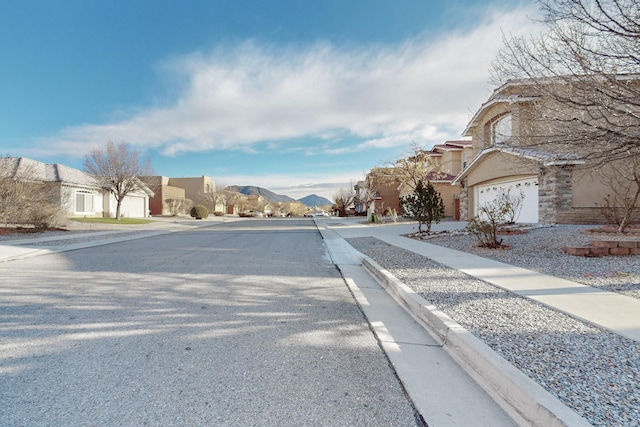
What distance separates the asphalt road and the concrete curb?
2.52ft

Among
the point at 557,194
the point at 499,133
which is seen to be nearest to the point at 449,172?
the point at 557,194

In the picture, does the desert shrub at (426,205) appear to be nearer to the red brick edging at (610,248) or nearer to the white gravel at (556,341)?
the red brick edging at (610,248)

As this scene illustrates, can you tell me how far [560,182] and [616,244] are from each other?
7704mm

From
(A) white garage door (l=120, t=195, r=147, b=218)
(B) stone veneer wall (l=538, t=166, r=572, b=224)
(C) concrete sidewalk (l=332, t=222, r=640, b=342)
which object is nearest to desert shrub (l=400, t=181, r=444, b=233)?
(B) stone veneer wall (l=538, t=166, r=572, b=224)

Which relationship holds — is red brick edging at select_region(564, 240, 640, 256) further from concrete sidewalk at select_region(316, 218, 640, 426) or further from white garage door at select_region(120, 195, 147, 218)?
white garage door at select_region(120, 195, 147, 218)

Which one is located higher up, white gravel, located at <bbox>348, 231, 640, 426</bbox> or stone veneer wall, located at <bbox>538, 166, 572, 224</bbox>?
stone veneer wall, located at <bbox>538, 166, 572, 224</bbox>

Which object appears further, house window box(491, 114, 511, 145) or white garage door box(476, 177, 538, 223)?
white garage door box(476, 177, 538, 223)

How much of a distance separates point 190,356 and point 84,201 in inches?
1418

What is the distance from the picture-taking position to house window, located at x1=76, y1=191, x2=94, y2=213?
31.9 m

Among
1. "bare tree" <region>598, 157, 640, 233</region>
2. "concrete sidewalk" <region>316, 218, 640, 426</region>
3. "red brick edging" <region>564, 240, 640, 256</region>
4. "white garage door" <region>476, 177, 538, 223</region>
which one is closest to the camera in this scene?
"concrete sidewalk" <region>316, 218, 640, 426</region>

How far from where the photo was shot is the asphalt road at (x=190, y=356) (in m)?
2.60

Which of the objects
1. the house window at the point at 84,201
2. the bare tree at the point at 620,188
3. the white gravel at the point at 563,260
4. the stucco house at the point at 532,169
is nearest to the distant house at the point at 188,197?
the house window at the point at 84,201

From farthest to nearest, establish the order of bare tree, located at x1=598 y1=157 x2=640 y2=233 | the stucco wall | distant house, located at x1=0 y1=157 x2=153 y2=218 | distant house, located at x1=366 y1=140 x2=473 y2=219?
distant house, located at x1=366 y1=140 x2=473 y2=219 < distant house, located at x1=0 y1=157 x2=153 y2=218 < the stucco wall < bare tree, located at x1=598 y1=157 x2=640 y2=233

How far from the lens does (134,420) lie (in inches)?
97.7
